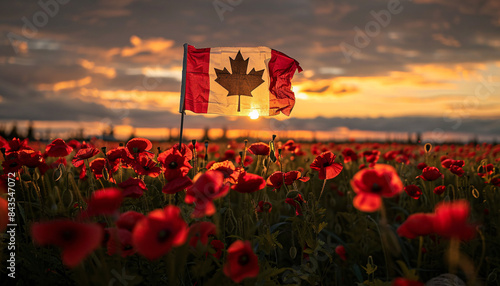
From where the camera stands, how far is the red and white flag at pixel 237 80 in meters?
4.70

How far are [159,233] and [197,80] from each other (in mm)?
3693

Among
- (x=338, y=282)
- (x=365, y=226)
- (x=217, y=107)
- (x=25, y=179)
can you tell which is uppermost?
(x=217, y=107)

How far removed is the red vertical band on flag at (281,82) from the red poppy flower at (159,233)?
13.1ft

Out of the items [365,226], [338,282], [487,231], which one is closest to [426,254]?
[365,226]

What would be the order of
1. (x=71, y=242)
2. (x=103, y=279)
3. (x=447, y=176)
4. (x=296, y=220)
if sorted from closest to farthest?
1. (x=71, y=242)
2. (x=103, y=279)
3. (x=296, y=220)
4. (x=447, y=176)

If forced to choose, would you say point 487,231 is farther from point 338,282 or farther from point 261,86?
point 261,86

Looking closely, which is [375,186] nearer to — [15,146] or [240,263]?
[240,263]

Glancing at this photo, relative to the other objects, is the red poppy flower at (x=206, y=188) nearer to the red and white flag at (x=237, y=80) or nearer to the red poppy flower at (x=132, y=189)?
the red poppy flower at (x=132, y=189)

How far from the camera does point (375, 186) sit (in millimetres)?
1412

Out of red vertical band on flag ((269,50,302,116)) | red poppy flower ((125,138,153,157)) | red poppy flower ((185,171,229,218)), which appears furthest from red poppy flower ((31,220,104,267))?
red vertical band on flag ((269,50,302,116))

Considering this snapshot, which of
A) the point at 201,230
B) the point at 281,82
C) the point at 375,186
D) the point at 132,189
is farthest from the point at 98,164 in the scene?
the point at 281,82

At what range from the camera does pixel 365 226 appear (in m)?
3.85

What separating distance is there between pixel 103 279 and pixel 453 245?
125 centimetres

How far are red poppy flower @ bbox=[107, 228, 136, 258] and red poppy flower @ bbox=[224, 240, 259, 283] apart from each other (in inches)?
16.6
